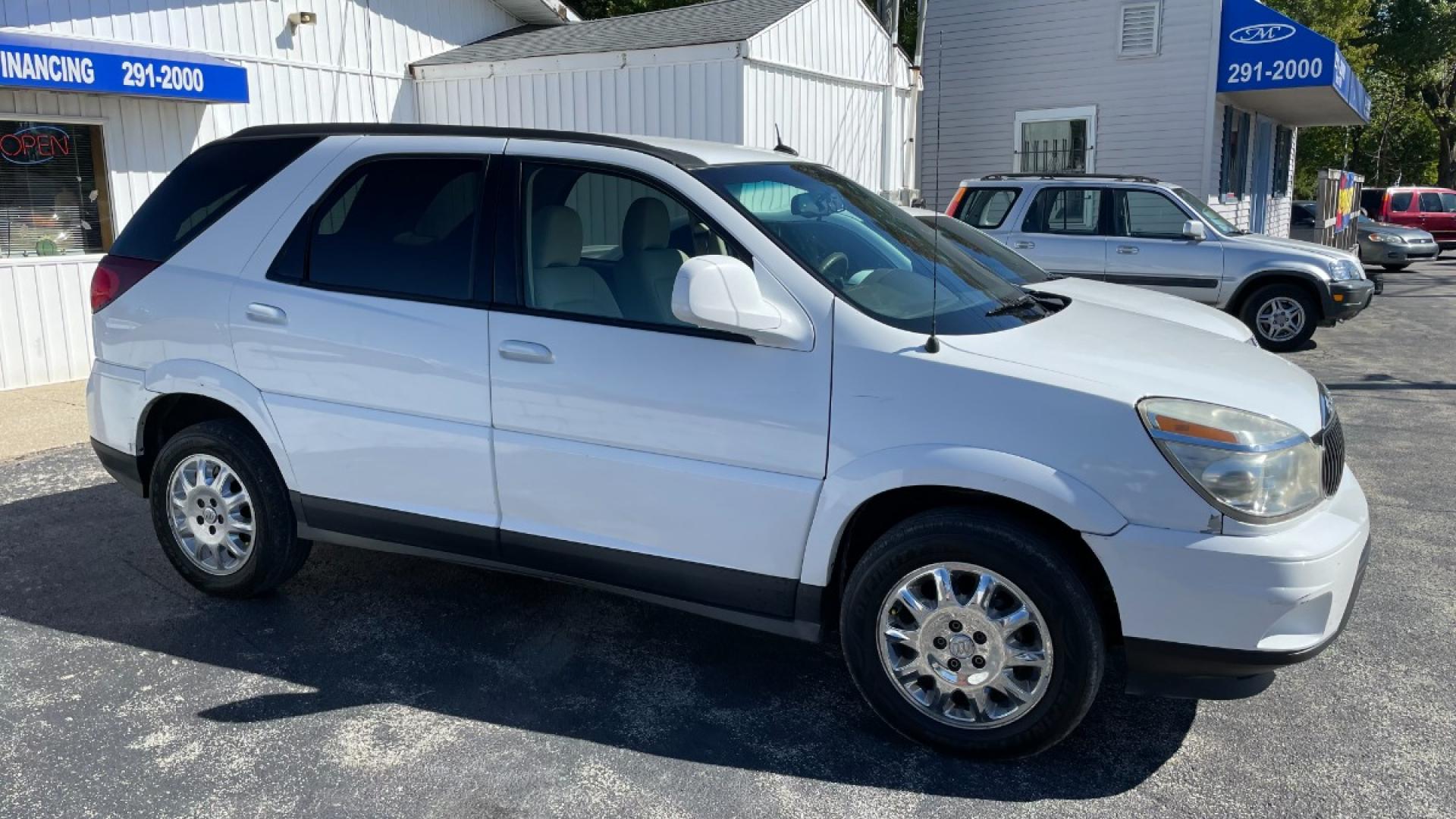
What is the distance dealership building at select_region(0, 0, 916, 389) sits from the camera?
9.28 metres

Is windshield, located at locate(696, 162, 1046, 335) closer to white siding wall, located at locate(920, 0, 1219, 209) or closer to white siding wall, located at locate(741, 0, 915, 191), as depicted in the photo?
white siding wall, located at locate(741, 0, 915, 191)

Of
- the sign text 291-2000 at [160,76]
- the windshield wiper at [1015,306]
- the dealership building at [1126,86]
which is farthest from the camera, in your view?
the dealership building at [1126,86]

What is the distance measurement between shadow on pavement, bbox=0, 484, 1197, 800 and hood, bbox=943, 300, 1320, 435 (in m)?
1.12

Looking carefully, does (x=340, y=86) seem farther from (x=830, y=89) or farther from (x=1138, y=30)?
(x=1138, y=30)

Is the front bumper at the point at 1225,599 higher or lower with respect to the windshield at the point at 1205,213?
lower

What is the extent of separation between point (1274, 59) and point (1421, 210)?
43.0ft

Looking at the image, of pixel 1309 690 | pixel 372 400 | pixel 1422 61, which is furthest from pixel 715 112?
pixel 1422 61

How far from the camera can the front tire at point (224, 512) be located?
4.43m

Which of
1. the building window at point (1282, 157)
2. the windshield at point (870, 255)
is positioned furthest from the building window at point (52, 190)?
the building window at point (1282, 157)

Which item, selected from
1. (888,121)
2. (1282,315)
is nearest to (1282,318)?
(1282,315)

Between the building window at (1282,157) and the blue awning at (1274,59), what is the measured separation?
5385mm

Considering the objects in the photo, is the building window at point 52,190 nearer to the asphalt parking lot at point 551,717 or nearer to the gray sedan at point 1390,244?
the asphalt parking lot at point 551,717

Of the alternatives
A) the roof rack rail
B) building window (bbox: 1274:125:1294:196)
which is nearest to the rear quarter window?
the roof rack rail

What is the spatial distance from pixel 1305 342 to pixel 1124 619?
→ 9.73m
